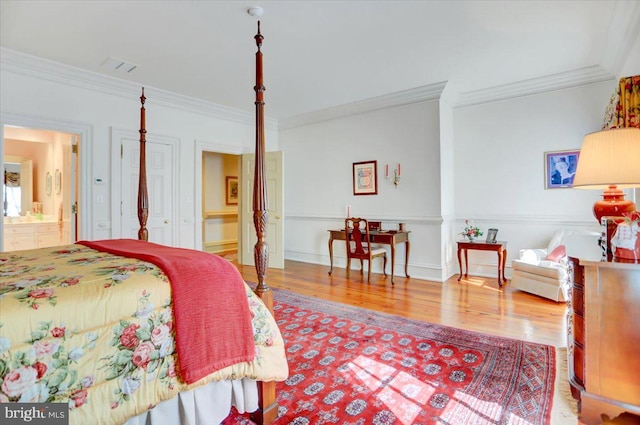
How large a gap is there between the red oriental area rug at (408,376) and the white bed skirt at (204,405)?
0.82 ft

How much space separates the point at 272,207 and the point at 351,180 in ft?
4.74

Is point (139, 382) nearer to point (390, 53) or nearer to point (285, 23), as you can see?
point (285, 23)

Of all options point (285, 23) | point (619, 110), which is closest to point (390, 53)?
point (285, 23)

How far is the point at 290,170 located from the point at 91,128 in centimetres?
320

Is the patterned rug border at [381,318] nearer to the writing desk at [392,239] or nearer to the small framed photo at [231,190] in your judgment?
the writing desk at [392,239]

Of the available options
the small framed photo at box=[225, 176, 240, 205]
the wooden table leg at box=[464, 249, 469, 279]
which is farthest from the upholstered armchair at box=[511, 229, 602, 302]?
the small framed photo at box=[225, 176, 240, 205]

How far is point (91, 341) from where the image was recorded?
107 cm

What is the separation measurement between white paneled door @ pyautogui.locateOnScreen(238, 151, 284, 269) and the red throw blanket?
3.78m

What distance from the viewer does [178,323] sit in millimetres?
1245

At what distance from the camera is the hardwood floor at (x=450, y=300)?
2.75 meters

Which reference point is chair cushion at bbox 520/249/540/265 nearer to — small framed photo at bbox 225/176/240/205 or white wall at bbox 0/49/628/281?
white wall at bbox 0/49/628/281

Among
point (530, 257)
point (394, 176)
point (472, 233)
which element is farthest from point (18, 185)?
point (530, 257)

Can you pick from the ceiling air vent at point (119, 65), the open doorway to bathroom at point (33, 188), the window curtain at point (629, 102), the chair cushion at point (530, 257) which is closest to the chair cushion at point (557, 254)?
the chair cushion at point (530, 257)

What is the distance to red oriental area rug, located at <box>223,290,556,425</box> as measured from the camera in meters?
1.64
